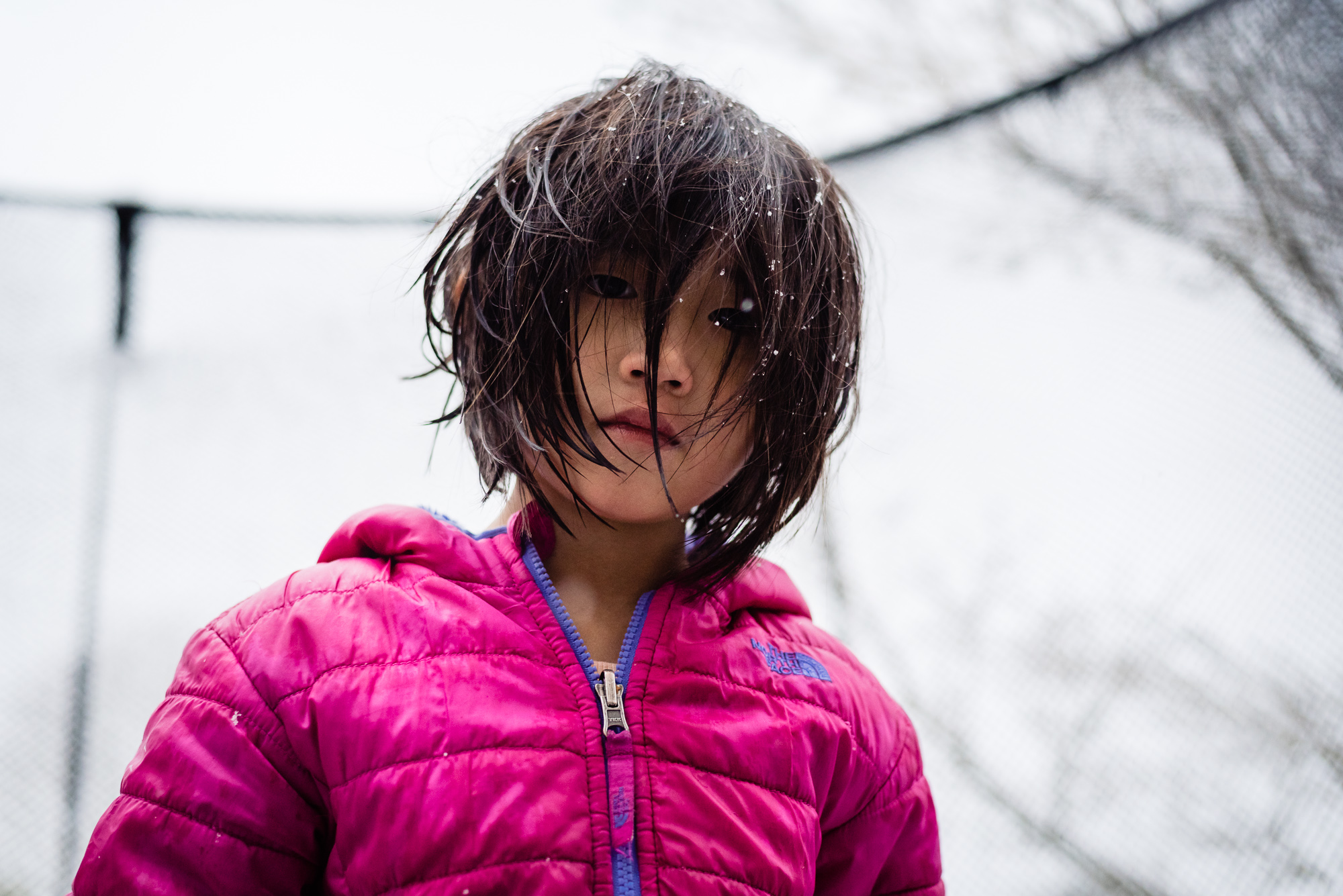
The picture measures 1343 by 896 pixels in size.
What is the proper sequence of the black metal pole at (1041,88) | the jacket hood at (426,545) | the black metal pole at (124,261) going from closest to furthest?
the jacket hood at (426,545), the black metal pole at (1041,88), the black metal pole at (124,261)

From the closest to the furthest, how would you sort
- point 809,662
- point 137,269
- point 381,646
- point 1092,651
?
point 381,646, point 809,662, point 1092,651, point 137,269

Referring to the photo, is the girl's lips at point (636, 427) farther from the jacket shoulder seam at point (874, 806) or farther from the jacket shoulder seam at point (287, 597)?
the jacket shoulder seam at point (874, 806)

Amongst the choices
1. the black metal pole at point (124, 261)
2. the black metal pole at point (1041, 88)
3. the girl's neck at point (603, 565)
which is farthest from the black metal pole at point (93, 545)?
the black metal pole at point (1041, 88)

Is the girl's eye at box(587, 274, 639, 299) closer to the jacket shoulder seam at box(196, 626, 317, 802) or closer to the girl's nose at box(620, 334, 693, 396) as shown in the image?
the girl's nose at box(620, 334, 693, 396)

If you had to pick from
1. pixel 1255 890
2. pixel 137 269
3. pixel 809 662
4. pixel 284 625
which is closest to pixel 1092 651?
pixel 1255 890

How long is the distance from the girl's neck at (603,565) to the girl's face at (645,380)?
0.06 meters

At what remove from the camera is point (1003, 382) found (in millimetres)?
905

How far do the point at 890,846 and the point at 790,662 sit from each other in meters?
0.14

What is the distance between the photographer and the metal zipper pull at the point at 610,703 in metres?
0.47

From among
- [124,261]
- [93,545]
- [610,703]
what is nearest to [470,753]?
[610,703]

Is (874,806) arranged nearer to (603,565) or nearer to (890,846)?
(890,846)

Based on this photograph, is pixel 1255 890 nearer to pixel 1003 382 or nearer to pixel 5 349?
Answer: pixel 1003 382

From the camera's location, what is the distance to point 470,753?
441 millimetres

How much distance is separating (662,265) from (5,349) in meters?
0.77
